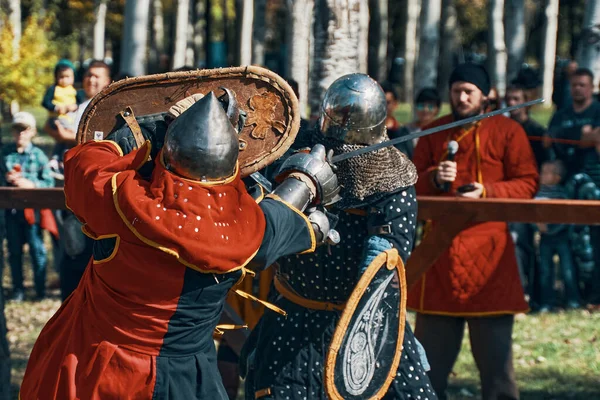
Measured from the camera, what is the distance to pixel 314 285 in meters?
4.18

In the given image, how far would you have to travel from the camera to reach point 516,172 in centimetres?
515

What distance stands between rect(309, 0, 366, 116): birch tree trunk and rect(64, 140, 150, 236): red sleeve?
13.8 ft

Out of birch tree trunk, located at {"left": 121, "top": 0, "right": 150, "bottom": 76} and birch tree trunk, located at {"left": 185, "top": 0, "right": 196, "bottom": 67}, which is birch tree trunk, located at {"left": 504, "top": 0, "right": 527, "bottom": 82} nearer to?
birch tree trunk, located at {"left": 121, "top": 0, "right": 150, "bottom": 76}

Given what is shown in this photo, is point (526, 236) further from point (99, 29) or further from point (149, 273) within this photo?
point (99, 29)

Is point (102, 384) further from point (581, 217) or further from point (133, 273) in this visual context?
point (581, 217)

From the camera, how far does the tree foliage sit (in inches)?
856

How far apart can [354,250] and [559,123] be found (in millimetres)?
4250

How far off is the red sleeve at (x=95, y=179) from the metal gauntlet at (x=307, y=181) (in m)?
0.52

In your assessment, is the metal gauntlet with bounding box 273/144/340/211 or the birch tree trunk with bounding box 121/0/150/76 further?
the birch tree trunk with bounding box 121/0/150/76

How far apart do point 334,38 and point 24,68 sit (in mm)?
16153

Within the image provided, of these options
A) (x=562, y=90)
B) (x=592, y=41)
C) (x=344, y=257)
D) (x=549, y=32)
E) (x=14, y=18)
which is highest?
(x=14, y=18)

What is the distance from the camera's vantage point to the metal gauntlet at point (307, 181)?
3.37m

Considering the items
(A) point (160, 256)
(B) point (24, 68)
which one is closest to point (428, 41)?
(B) point (24, 68)

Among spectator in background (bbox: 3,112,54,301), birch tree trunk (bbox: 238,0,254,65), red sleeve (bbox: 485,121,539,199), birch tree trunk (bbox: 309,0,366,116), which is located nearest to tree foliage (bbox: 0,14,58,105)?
birch tree trunk (bbox: 238,0,254,65)
